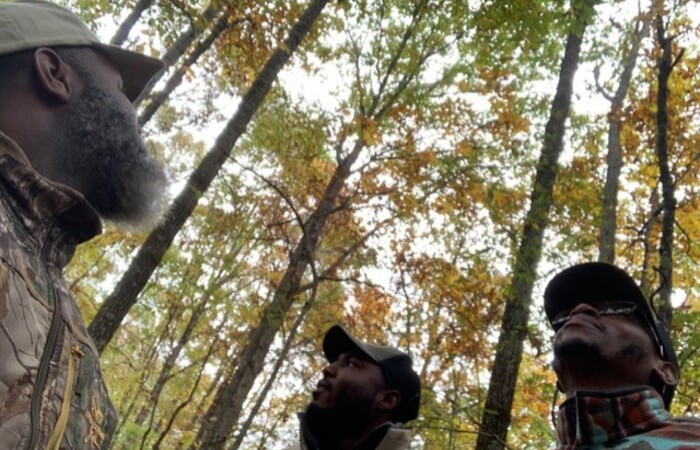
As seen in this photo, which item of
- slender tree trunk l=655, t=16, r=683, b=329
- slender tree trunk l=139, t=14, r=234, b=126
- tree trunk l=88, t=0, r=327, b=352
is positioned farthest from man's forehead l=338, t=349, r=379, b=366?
slender tree trunk l=139, t=14, r=234, b=126

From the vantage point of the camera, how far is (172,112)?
13391mm

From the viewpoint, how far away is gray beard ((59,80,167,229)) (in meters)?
1.90

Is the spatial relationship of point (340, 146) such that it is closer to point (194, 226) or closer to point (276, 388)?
point (194, 226)

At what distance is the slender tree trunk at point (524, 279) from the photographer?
5766mm

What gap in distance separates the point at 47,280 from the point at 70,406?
13.0 inches

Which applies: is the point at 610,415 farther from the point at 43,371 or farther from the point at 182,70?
the point at 182,70

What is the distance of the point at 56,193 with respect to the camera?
1.68m

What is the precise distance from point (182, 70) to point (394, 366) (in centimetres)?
865

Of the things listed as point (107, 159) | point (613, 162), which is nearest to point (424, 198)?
point (613, 162)

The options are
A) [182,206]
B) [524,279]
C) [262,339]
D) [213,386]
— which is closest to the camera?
[524,279]

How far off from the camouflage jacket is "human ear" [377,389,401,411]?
1.90m

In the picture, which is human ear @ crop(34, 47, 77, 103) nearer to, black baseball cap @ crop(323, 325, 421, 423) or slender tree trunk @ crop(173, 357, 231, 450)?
black baseball cap @ crop(323, 325, 421, 423)

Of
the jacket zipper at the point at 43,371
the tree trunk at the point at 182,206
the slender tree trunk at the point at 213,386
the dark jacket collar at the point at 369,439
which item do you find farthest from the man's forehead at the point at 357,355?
the slender tree trunk at the point at 213,386

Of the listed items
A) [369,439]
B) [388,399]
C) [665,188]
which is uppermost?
[665,188]
